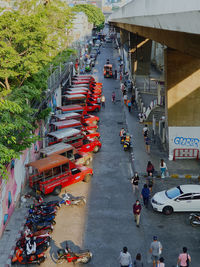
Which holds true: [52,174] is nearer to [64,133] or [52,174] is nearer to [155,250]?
[64,133]

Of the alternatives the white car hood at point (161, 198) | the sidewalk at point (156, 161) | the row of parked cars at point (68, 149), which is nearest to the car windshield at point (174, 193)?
the white car hood at point (161, 198)

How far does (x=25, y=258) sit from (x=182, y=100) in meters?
16.1

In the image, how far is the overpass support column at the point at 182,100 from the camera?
24.3m

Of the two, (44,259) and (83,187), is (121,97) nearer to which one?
(83,187)

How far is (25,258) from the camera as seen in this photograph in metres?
14.1

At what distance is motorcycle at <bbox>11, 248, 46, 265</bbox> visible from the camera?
14.0 metres

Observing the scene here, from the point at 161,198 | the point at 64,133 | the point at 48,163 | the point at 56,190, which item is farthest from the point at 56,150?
the point at 161,198

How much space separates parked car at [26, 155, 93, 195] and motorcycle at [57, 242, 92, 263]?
5824mm

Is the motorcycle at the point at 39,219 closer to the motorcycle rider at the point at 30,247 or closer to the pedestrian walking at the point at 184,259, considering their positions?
the motorcycle rider at the point at 30,247

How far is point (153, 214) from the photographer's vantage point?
59.6ft

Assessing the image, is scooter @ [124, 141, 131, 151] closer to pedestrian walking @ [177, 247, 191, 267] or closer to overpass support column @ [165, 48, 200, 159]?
overpass support column @ [165, 48, 200, 159]

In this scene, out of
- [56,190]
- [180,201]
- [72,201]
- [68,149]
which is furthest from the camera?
[68,149]

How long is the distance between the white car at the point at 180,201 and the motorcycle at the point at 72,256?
5412 millimetres

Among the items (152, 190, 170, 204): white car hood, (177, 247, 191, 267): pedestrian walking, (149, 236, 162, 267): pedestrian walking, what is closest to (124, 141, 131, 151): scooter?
(152, 190, 170, 204): white car hood
